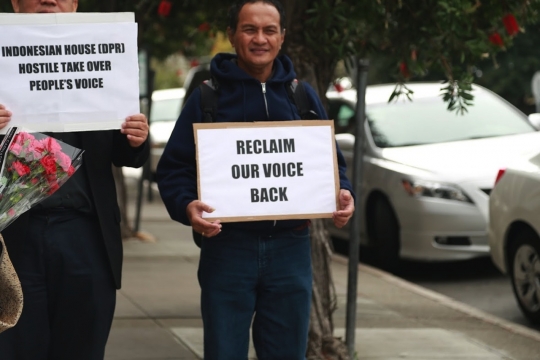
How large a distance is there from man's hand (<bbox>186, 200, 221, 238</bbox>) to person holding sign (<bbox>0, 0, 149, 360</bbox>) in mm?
248

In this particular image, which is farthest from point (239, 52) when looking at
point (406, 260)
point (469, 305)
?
point (406, 260)

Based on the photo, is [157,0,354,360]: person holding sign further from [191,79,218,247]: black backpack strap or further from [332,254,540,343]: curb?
[332,254,540,343]: curb

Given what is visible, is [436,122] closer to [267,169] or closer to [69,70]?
[267,169]

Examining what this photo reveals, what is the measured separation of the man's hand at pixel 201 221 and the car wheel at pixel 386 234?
6.13m

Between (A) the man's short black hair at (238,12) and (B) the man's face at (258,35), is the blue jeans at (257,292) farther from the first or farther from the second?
(A) the man's short black hair at (238,12)

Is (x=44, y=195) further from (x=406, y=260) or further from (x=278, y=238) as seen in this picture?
(x=406, y=260)

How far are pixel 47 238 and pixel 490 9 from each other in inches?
121

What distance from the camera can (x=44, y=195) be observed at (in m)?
3.48

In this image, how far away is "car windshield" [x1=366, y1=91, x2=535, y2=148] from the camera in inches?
419

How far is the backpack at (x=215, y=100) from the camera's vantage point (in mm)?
4211

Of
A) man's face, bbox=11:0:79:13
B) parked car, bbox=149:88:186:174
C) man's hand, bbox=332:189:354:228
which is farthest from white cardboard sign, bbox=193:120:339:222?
parked car, bbox=149:88:186:174

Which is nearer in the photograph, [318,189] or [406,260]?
[318,189]

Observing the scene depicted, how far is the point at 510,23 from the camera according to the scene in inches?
230

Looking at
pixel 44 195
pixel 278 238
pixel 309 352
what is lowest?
pixel 309 352
